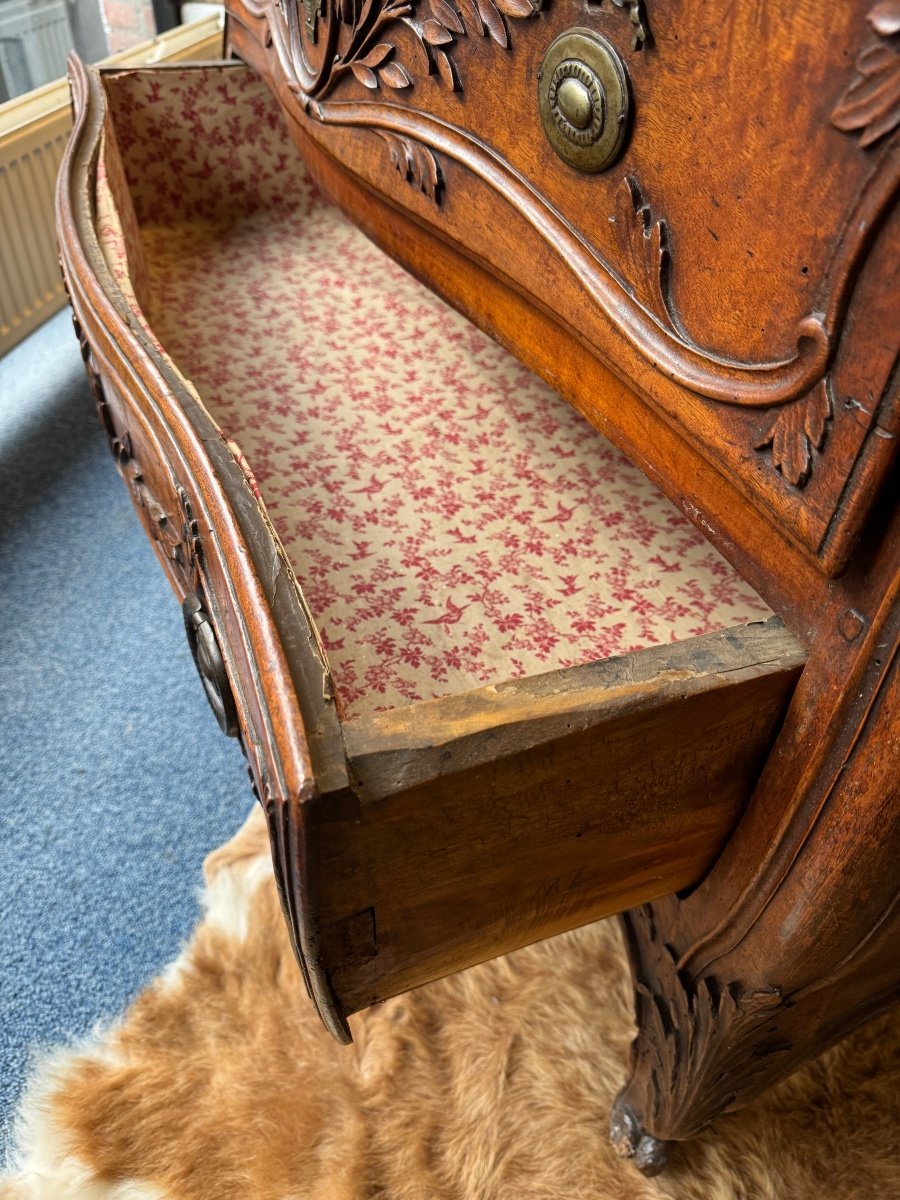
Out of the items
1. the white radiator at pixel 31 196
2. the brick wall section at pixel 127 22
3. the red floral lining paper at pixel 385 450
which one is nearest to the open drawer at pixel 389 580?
the red floral lining paper at pixel 385 450

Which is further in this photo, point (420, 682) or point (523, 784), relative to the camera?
point (420, 682)

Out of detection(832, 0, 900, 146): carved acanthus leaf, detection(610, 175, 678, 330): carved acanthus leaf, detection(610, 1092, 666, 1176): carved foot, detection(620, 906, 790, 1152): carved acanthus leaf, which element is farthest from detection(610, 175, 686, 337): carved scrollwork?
detection(610, 1092, 666, 1176): carved foot

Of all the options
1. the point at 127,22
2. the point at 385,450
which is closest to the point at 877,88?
the point at 385,450

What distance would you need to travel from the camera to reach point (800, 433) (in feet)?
1.31

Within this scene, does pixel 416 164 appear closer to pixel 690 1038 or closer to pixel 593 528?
pixel 593 528

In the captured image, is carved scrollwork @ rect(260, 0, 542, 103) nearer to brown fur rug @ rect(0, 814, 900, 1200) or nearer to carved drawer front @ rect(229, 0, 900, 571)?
carved drawer front @ rect(229, 0, 900, 571)

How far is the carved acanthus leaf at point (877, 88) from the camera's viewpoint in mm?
321

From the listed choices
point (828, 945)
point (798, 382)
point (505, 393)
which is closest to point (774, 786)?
point (828, 945)

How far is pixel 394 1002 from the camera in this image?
943mm

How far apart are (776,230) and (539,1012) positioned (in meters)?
0.76

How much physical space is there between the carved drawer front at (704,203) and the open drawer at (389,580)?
0.12 metres

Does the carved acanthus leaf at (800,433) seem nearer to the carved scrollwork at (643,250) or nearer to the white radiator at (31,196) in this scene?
the carved scrollwork at (643,250)

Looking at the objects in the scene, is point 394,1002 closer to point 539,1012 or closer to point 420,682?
point 539,1012

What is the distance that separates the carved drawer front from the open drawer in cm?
12
